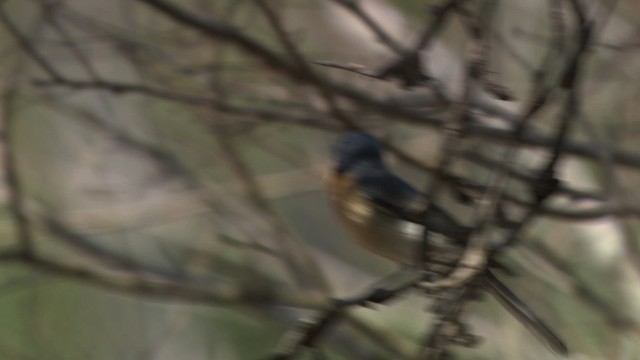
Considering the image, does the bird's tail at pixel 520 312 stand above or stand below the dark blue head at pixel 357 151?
above

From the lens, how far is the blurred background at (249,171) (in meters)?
1.88

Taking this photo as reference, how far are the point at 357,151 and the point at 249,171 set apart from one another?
36 centimetres

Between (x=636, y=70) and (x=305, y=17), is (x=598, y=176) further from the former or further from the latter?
(x=305, y=17)

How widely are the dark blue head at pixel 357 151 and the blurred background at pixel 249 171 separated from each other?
5 cm

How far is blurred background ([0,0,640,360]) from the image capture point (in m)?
1.88

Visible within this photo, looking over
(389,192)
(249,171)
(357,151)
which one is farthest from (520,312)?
(249,171)

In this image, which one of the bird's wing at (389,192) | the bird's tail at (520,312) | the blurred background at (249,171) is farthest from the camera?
the blurred background at (249,171)

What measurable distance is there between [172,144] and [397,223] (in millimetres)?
941

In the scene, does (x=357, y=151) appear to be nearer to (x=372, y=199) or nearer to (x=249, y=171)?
(x=372, y=199)

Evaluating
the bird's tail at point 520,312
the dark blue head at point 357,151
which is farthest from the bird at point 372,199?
the bird's tail at point 520,312

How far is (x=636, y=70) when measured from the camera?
96.9 inches

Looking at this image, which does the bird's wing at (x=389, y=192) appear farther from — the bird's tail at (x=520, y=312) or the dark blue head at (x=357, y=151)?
the bird's tail at (x=520, y=312)

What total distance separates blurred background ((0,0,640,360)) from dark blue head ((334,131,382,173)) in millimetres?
51

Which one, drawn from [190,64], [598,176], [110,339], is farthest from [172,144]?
[598,176]
